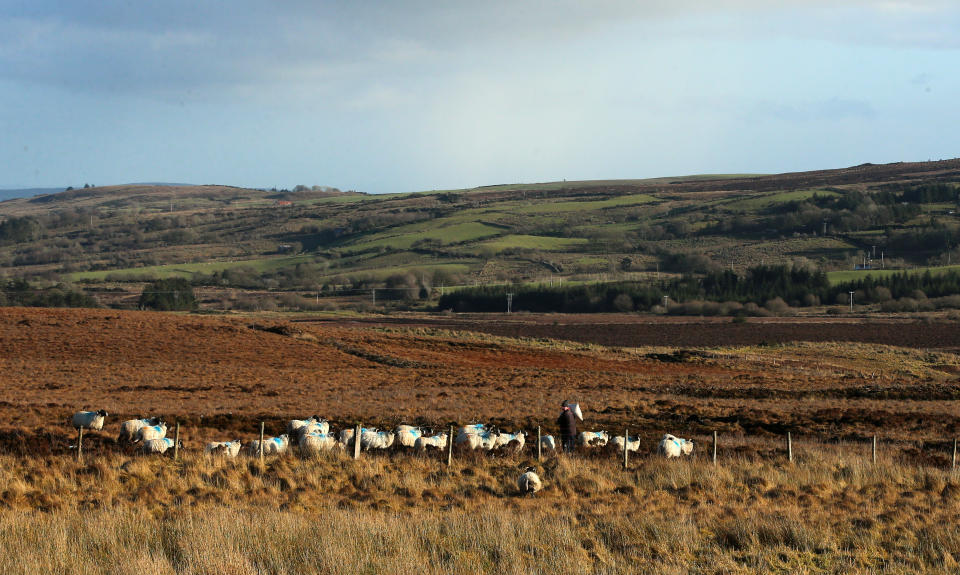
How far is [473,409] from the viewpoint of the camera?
28.9m

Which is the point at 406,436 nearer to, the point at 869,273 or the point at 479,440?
the point at 479,440

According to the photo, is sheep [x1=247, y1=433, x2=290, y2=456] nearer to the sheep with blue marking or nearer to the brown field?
the brown field

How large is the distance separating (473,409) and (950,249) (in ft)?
460

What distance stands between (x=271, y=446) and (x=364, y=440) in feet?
7.08

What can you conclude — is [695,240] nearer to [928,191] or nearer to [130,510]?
[928,191]

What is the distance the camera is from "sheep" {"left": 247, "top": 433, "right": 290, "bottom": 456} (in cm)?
1842

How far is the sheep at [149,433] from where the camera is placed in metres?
19.4

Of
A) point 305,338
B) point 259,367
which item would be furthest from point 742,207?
point 259,367

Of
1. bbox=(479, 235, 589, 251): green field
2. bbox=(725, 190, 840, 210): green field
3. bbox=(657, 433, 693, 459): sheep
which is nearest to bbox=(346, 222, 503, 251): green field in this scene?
bbox=(479, 235, 589, 251): green field

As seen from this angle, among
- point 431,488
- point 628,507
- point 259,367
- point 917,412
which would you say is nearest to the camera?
point 628,507

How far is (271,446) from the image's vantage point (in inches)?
738

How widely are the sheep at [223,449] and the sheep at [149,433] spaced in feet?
6.22

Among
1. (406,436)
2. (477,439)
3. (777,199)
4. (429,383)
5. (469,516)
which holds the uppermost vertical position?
(777,199)

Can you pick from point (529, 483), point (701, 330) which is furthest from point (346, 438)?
point (701, 330)
